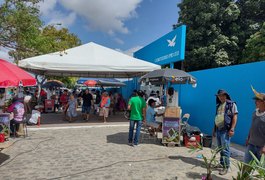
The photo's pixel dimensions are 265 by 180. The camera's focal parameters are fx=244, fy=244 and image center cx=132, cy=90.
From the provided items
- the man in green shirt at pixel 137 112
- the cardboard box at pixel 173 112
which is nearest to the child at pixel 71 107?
the man in green shirt at pixel 137 112

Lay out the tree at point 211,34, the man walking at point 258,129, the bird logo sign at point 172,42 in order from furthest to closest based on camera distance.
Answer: the tree at point 211,34, the bird logo sign at point 172,42, the man walking at point 258,129

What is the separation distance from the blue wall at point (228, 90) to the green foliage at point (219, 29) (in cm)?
1101

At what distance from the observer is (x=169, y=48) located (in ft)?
44.3

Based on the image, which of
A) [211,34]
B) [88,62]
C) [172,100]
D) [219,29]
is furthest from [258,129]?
[219,29]

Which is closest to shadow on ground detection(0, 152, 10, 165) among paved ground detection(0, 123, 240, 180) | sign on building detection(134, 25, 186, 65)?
paved ground detection(0, 123, 240, 180)

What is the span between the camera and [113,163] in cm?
571

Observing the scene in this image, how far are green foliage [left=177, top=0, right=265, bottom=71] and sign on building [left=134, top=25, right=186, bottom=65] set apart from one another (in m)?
6.34

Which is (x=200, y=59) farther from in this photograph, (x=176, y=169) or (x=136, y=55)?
(x=176, y=169)

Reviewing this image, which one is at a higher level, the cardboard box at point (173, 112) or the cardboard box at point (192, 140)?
the cardboard box at point (173, 112)

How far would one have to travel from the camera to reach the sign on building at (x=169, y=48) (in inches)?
475

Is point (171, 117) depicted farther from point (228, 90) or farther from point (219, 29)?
point (219, 29)

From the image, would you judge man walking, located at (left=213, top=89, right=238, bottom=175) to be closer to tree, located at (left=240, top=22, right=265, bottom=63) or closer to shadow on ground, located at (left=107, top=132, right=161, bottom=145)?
shadow on ground, located at (left=107, top=132, right=161, bottom=145)

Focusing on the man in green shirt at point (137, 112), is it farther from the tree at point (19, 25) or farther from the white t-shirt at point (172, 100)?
the tree at point (19, 25)

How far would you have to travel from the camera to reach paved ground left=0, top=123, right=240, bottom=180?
5.01 m
